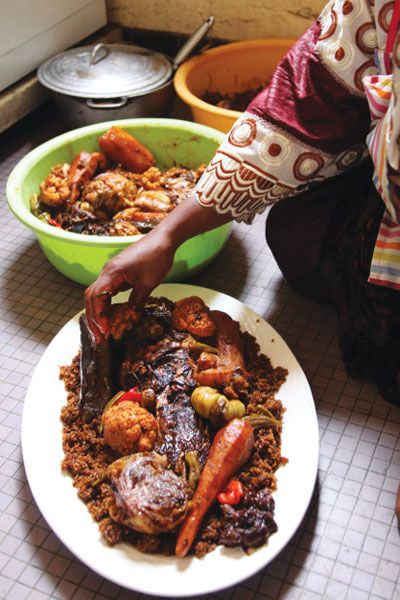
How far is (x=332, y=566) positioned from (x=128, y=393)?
58cm

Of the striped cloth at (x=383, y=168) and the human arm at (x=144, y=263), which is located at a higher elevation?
the striped cloth at (x=383, y=168)

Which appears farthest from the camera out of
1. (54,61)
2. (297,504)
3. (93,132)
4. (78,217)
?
(54,61)

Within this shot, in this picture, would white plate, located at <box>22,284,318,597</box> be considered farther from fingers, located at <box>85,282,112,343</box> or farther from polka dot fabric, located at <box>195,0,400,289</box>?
polka dot fabric, located at <box>195,0,400,289</box>

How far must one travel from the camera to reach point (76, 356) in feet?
5.24

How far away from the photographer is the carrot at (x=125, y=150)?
6.98 ft

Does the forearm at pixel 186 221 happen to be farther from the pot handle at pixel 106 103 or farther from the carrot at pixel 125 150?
the pot handle at pixel 106 103

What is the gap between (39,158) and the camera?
81.0 inches

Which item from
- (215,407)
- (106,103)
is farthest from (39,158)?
(215,407)

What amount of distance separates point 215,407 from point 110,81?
63.8 inches

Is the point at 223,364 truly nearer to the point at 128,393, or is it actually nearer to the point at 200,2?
the point at 128,393

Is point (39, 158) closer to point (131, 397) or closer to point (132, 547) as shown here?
point (131, 397)

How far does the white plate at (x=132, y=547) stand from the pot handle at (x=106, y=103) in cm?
111

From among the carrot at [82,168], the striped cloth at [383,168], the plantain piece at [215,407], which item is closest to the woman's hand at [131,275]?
the plantain piece at [215,407]

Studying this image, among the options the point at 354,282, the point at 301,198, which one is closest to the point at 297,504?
the point at 354,282
